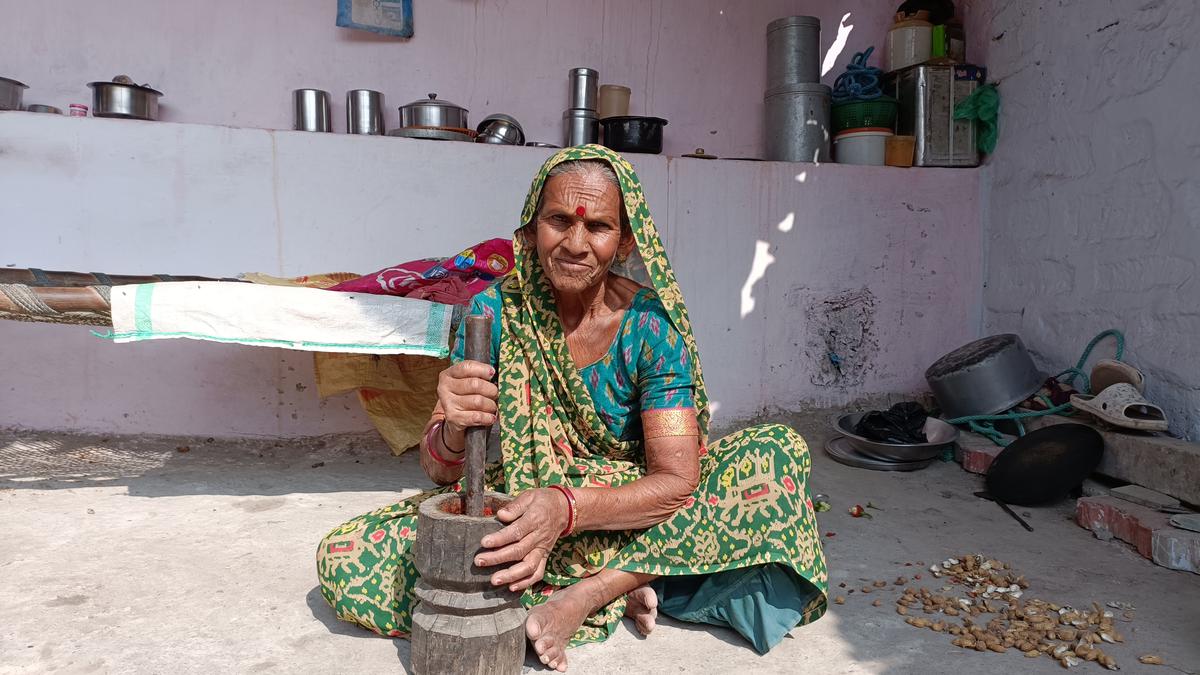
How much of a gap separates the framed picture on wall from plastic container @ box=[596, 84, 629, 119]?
3.99 ft

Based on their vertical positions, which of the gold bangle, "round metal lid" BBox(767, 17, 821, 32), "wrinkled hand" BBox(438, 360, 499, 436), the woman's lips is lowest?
the gold bangle

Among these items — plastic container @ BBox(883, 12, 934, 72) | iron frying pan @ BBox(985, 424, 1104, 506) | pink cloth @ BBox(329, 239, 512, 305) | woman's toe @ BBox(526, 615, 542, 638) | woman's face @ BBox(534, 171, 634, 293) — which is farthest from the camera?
plastic container @ BBox(883, 12, 934, 72)

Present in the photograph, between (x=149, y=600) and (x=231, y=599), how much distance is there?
8.9 inches

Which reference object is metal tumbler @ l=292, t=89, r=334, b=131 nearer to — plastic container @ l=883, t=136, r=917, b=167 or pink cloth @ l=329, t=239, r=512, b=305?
pink cloth @ l=329, t=239, r=512, b=305

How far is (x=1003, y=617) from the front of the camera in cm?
247

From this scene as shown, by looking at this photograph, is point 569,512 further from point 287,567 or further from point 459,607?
point 287,567

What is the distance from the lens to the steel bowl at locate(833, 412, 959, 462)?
14.1 ft

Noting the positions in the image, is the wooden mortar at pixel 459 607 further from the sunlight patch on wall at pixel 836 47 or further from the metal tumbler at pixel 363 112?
the sunlight patch on wall at pixel 836 47

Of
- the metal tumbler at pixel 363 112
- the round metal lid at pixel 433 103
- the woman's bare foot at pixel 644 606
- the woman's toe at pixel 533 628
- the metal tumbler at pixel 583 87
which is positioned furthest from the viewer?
the metal tumbler at pixel 583 87

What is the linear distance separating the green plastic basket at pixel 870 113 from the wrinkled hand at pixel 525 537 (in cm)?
419

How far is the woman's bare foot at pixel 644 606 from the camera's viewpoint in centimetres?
226

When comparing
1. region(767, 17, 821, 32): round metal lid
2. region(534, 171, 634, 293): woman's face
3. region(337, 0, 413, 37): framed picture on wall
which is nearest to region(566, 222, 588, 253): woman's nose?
region(534, 171, 634, 293): woman's face

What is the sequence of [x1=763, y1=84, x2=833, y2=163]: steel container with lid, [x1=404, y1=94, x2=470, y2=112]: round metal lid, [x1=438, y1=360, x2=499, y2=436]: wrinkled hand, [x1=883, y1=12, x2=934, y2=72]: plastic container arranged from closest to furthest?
[x1=438, y1=360, x2=499, y2=436]: wrinkled hand
[x1=404, y1=94, x2=470, y2=112]: round metal lid
[x1=763, y1=84, x2=833, y2=163]: steel container with lid
[x1=883, y1=12, x2=934, y2=72]: plastic container

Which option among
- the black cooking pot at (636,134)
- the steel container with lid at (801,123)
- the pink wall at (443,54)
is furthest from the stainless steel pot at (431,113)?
the steel container with lid at (801,123)
